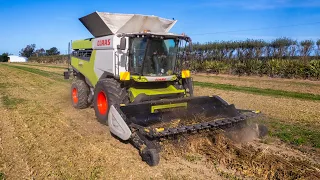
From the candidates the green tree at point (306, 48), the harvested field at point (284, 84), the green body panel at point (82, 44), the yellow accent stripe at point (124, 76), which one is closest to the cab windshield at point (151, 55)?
the yellow accent stripe at point (124, 76)

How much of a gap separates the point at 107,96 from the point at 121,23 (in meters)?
1.97

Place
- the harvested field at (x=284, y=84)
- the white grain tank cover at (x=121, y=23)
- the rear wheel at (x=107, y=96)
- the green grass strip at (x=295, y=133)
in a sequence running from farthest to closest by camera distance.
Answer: the harvested field at (x=284, y=84) < the white grain tank cover at (x=121, y=23) < the rear wheel at (x=107, y=96) < the green grass strip at (x=295, y=133)

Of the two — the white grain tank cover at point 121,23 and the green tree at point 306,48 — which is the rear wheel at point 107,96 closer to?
the white grain tank cover at point 121,23

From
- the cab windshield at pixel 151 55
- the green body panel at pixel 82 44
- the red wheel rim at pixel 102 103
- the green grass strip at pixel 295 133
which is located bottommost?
the green grass strip at pixel 295 133

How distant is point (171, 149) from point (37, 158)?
220 cm

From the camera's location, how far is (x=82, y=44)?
29.6 feet

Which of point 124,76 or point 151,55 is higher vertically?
point 151,55

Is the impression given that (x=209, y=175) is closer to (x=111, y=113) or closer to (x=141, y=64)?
(x=111, y=113)

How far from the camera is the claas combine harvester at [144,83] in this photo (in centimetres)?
543

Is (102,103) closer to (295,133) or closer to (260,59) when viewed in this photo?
(295,133)

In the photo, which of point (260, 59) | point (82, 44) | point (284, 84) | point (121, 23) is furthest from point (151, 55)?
point (260, 59)

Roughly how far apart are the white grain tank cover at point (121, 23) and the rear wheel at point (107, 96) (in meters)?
1.44

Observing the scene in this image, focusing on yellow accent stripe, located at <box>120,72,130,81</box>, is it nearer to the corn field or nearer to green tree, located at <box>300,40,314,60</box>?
the corn field

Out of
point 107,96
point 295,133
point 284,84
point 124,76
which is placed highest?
point 124,76
